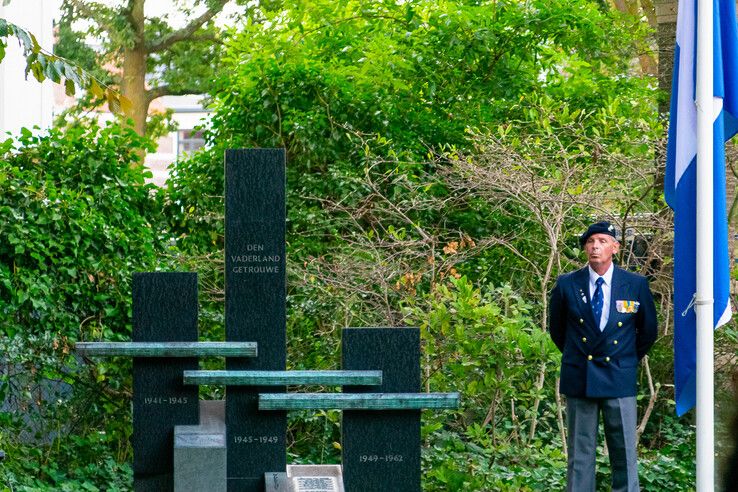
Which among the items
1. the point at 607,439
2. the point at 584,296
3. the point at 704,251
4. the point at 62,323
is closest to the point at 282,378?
the point at 584,296

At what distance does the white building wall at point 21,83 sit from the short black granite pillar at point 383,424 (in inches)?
287

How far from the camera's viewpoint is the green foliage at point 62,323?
9.27 metres

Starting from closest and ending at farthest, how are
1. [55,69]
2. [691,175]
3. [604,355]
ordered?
[691,175]
[604,355]
[55,69]

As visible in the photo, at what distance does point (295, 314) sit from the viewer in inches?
398

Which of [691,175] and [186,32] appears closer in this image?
[691,175]

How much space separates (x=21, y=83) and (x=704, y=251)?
9834 millimetres

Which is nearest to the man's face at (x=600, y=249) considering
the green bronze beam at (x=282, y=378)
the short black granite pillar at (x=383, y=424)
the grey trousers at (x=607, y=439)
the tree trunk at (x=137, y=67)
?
the grey trousers at (x=607, y=439)

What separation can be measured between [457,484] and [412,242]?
2081 millimetres

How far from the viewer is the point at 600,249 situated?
24.1ft

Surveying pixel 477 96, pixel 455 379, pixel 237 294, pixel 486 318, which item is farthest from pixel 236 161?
pixel 477 96

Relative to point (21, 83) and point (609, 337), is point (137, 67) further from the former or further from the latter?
point (609, 337)

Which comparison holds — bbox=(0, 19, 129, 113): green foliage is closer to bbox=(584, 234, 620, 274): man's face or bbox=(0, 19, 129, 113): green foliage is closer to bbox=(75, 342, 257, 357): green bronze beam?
bbox=(75, 342, 257, 357): green bronze beam

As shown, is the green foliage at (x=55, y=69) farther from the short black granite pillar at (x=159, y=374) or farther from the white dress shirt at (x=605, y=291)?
the white dress shirt at (x=605, y=291)

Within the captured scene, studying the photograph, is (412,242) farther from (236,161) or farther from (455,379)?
(236,161)
